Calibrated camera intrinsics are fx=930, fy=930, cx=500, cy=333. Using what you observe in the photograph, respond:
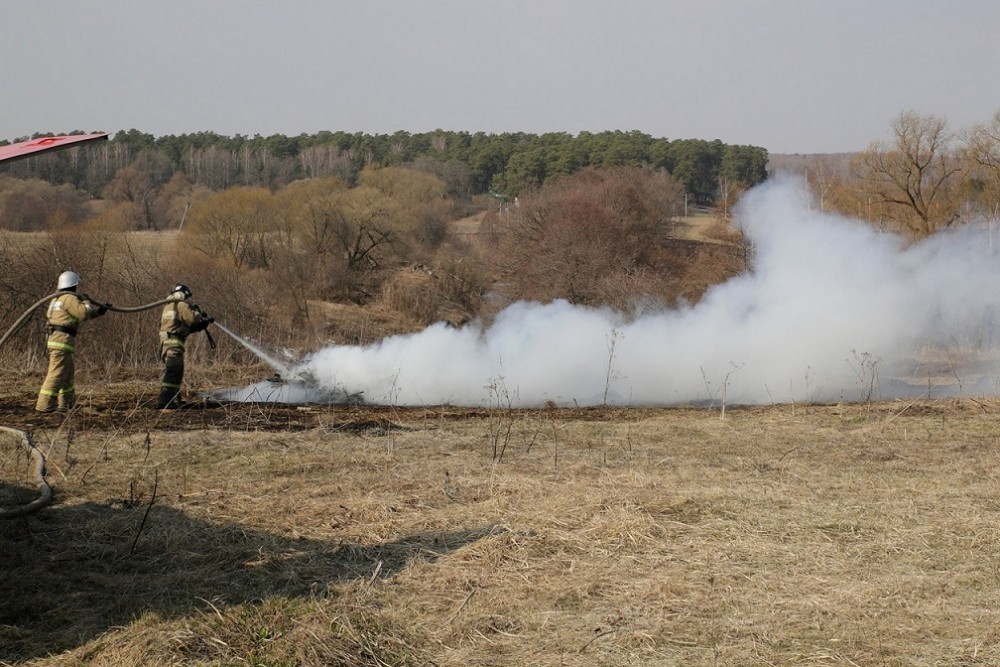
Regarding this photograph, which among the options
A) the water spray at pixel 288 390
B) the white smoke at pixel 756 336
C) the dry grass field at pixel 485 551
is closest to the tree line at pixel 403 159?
the white smoke at pixel 756 336

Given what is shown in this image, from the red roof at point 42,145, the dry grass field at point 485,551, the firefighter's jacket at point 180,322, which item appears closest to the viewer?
the dry grass field at point 485,551

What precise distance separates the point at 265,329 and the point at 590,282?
11.2 metres

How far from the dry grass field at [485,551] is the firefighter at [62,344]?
625 millimetres

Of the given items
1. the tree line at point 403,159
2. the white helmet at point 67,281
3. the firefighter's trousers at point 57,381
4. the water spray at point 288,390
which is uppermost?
the tree line at point 403,159

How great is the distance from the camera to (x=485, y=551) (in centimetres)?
811

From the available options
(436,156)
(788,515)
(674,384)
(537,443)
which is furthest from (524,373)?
(436,156)

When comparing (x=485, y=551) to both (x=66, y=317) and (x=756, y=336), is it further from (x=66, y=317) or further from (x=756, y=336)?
(x=756, y=336)

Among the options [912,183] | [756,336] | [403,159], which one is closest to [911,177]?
[912,183]

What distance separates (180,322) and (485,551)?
9383mm

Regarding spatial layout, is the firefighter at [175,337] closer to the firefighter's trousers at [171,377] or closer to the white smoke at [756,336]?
the firefighter's trousers at [171,377]

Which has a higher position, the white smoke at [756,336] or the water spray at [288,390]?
the white smoke at [756,336]

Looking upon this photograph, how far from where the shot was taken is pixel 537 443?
45.5ft

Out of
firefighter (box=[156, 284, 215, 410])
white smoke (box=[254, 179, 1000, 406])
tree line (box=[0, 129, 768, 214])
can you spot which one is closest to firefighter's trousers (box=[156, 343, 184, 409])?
firefighter (box=[156, 284, 215, 410])

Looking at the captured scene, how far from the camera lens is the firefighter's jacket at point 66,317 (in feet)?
47.3
